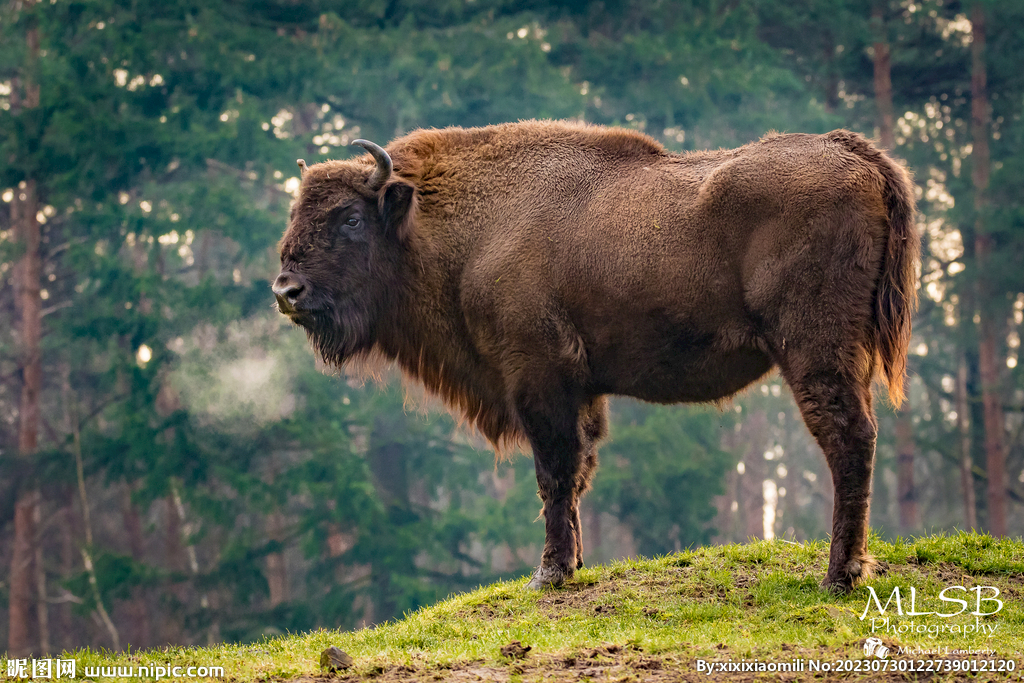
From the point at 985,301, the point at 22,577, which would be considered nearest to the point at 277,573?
the point at 22,577

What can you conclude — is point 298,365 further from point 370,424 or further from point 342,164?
point 342,164

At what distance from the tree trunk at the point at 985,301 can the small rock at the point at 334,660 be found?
15222 millimetres

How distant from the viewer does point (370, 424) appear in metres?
19.8

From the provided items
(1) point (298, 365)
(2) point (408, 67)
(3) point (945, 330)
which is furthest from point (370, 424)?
(3) point (945, 330)

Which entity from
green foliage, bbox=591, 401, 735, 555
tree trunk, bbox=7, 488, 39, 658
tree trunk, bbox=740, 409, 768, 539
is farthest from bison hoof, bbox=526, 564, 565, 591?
tree trunk, bbox=740, 409, 768, 539

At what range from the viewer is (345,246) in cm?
700

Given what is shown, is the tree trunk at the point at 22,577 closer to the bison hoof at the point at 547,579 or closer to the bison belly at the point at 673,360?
the bison hoof at the point at 547,579

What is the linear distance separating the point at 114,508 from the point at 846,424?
21.3m

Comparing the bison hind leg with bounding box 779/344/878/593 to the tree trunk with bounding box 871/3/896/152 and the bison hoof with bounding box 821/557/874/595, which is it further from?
the tree trunk with bounding box 871/3/896/152

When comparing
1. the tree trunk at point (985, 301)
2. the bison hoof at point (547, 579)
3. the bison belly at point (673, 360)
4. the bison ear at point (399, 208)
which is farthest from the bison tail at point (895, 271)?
the tree trunk at point (985, 301)

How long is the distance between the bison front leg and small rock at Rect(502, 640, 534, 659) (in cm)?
167

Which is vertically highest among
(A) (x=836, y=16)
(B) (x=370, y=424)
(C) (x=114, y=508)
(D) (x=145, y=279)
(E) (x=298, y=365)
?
(A) (x=836, y=16)

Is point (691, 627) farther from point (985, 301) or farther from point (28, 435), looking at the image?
point (28, 435)

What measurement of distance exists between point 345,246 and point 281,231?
1276cm
